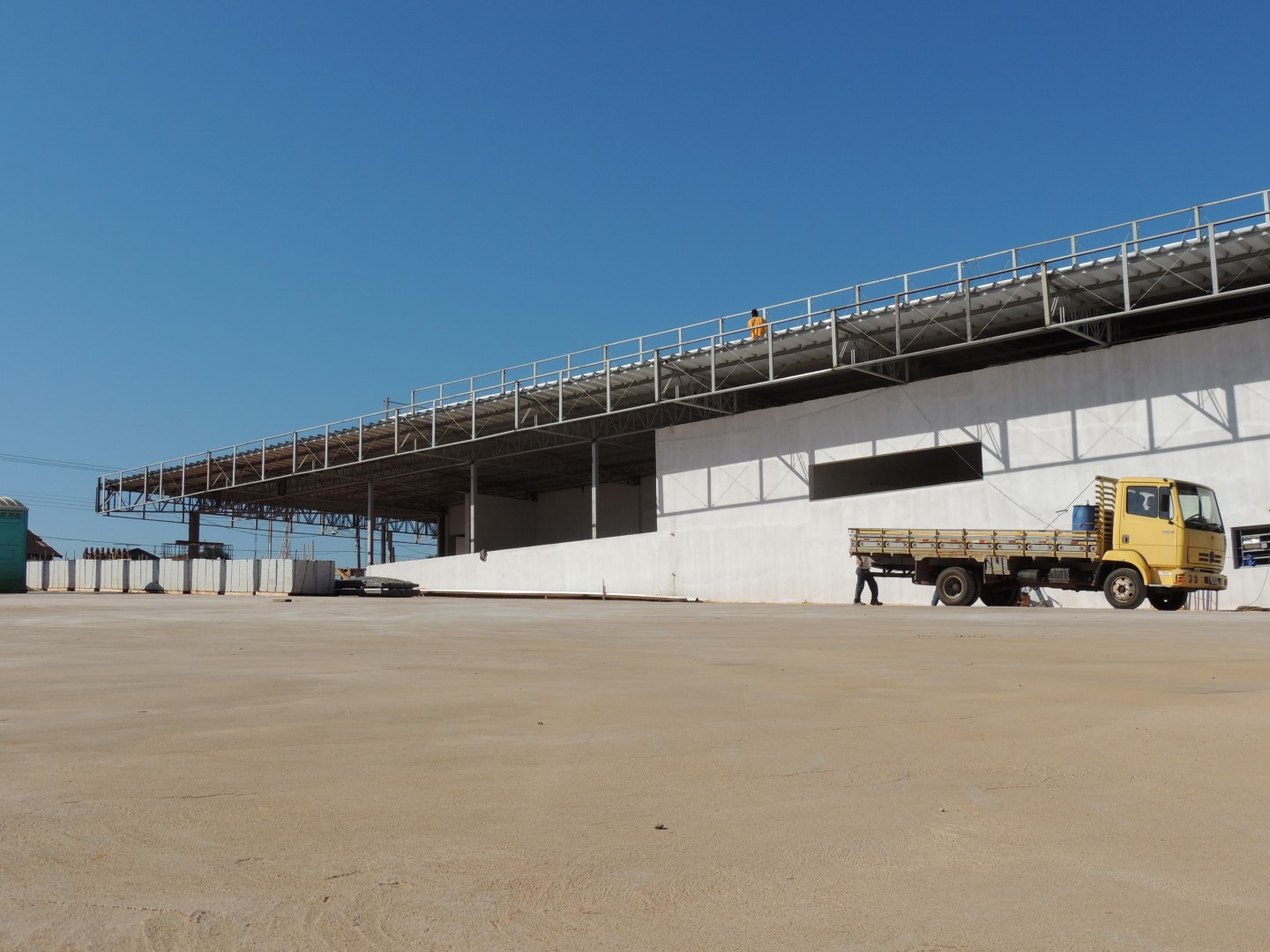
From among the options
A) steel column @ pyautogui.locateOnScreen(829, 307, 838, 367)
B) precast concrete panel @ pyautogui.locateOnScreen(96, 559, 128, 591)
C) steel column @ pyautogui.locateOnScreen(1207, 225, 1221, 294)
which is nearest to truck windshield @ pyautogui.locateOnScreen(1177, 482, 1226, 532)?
steel column @ pyautogui.locateOnScreen(1207, 225, 1221, 294)

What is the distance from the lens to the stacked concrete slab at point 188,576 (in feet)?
159

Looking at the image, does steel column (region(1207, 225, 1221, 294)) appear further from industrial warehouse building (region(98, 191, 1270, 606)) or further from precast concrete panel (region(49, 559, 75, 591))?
precast concrete panel (region(49, 559, 75, 591))

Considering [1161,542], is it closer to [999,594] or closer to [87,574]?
[999,594]

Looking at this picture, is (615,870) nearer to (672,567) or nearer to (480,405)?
(672,567)

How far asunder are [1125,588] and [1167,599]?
1644mm

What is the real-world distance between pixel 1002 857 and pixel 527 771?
2.07 meters

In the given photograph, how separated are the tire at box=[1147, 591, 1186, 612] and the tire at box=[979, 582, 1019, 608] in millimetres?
3415

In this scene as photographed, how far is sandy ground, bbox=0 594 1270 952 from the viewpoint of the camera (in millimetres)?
2643

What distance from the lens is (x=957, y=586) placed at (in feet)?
84.0

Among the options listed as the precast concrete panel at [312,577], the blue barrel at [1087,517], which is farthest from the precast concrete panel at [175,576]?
the blue barrel at [1087,517]

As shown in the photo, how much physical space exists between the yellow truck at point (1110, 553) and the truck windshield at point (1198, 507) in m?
0.02

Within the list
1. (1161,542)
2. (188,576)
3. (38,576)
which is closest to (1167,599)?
(1161,542)

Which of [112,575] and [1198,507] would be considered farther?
[112,575]

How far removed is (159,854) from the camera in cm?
319
